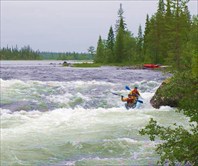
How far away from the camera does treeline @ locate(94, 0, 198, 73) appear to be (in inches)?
2101

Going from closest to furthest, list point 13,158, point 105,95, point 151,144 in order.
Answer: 1. point 13,158
2. point 151,144
3. point 105,95

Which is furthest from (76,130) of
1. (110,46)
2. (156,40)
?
(110,46)

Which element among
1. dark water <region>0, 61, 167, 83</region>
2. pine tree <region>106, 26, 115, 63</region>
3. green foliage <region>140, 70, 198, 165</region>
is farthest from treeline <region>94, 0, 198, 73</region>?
green foliage <region>140, 70, 198, 165</region>

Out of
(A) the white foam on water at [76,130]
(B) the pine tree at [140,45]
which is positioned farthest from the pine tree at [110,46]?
(A) the white foam on water at [76,130]

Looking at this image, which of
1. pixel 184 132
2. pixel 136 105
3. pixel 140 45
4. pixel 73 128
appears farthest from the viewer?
pixel 140 45

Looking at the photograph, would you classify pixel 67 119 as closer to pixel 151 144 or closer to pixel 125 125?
pixel 125 125

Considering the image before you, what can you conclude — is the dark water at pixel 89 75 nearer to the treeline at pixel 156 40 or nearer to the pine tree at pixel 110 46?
the treeline at pixel 156 40

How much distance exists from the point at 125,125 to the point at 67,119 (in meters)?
2.90

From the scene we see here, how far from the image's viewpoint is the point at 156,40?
6694cm

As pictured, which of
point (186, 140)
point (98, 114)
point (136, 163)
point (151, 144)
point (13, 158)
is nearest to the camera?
point (186, 140)

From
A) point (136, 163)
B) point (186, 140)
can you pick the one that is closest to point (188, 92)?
point (186, 140)

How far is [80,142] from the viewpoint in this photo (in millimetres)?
12234

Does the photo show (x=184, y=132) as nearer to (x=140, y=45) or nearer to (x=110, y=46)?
(x=110, y=46)

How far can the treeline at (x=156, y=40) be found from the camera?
5338cm
